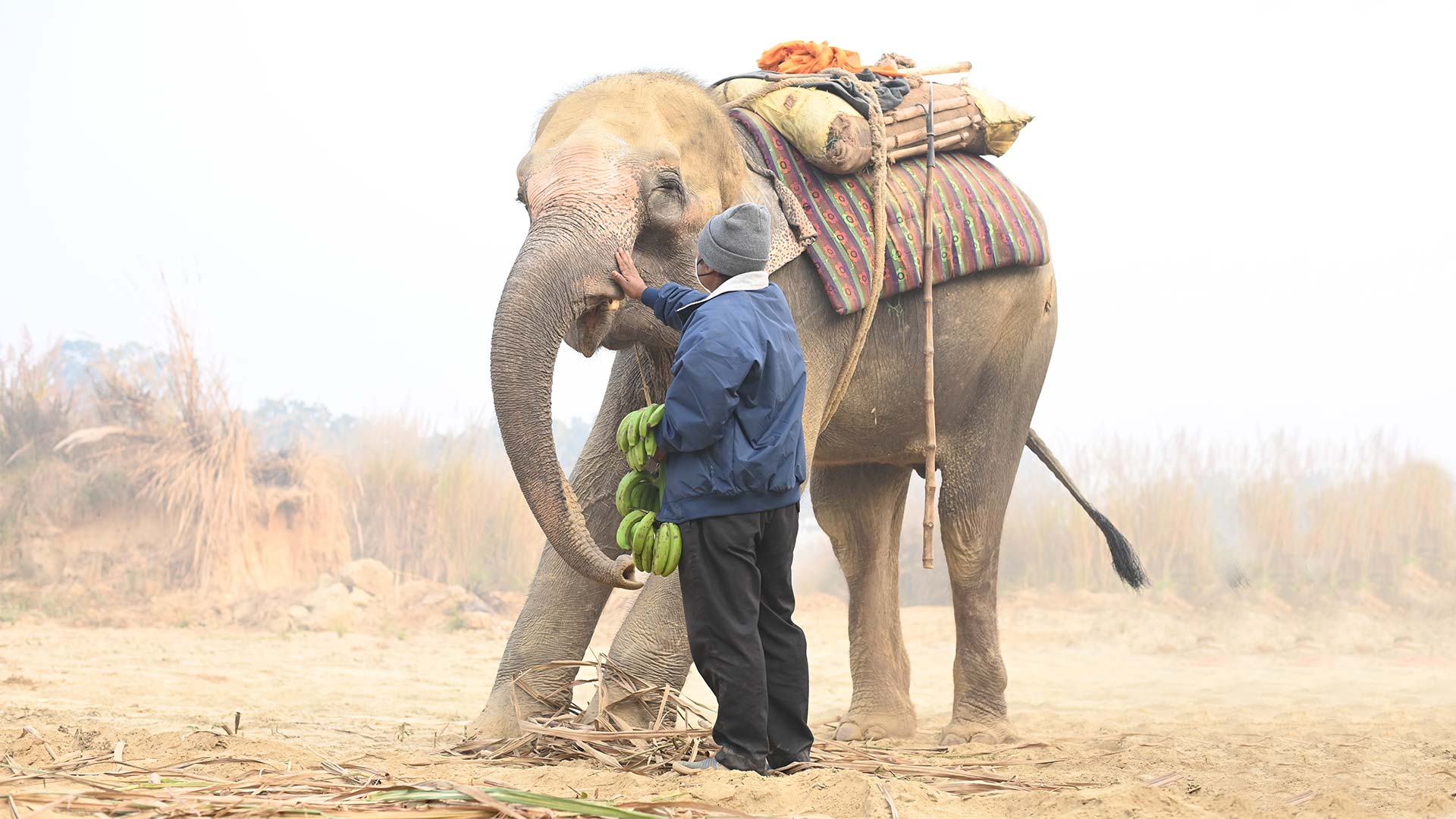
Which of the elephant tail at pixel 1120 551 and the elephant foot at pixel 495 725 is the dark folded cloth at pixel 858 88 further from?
the elephant foot at pixel 495 725

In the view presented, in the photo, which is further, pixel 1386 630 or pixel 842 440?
pixel 1386 630

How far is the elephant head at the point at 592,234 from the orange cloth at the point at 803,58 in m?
1.05

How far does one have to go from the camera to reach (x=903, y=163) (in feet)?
18.1

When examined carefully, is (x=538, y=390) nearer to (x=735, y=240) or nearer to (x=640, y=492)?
(x=640, y=492)

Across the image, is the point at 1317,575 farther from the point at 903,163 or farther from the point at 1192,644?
the point at 903,163

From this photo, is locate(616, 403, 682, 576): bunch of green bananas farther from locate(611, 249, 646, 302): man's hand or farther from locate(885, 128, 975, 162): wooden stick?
locate(885, 128, 975, 162): wooden stick

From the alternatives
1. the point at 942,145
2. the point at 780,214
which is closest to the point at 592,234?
the point at 780,214

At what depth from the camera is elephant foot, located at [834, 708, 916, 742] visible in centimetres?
614

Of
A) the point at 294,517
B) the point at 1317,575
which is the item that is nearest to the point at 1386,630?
the point at 1317,575

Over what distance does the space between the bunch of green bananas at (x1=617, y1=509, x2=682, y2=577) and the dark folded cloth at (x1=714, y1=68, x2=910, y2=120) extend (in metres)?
2.07

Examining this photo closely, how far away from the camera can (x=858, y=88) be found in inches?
210

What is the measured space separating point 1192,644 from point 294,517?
714 centimetres

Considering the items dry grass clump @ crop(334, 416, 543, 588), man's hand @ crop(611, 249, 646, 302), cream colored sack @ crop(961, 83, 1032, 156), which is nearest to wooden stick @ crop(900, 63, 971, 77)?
cream colored sack @ crop(961, 83, 1032, 156)

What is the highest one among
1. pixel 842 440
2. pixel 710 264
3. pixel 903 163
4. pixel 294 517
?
pixel 903 163
